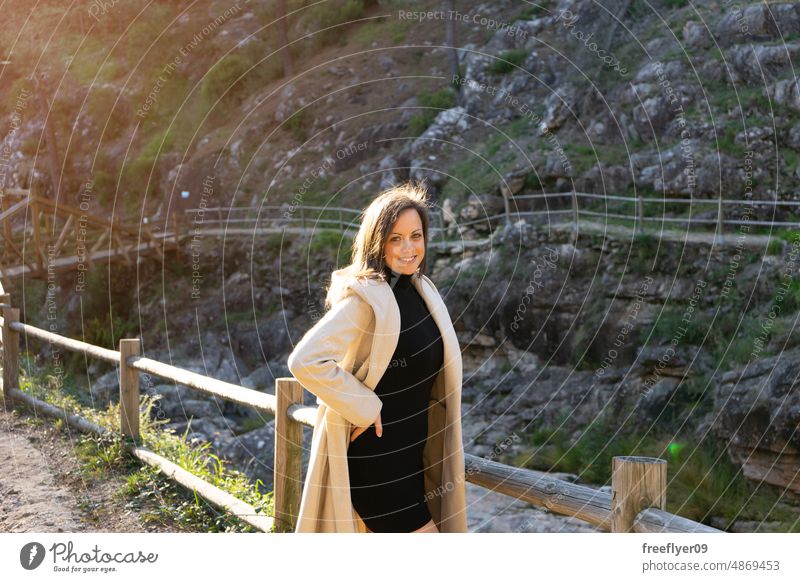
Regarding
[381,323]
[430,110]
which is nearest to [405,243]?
[381,323]

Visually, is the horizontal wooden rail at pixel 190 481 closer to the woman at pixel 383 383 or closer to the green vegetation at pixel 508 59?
the woman at pixel 383 383

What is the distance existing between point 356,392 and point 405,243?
52 centimetres

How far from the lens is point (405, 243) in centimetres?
288

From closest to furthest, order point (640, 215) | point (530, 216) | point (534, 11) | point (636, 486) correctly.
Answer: point (636, 486)
point (640, 215)
point (530, 216)
point (534, 11)

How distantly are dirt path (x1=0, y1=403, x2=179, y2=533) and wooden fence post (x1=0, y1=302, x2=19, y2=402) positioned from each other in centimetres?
118

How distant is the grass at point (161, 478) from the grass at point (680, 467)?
5038 mm

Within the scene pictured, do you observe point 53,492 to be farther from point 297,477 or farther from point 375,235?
point 375,235

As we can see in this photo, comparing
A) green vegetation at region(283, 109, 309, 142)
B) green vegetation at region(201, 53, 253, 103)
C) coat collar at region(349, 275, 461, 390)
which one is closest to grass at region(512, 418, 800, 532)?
coat collar at region(349, 275, 461, 390)

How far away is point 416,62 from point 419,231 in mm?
18927

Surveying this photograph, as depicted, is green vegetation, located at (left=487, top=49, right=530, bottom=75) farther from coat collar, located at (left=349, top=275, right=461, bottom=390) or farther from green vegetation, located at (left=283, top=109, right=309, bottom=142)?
Result: coat collar, located at (left=349, top=275, right=461, bottom=390)

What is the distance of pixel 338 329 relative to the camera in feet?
9.11

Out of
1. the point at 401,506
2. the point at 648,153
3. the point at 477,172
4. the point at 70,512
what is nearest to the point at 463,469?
the point at 401,506

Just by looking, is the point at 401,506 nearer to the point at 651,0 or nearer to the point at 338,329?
the point at 338,329

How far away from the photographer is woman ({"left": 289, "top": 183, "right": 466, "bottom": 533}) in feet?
9.19
